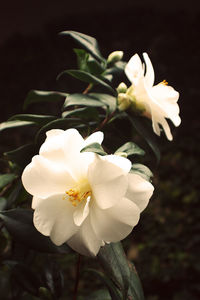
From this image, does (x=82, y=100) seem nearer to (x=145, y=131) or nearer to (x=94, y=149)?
(x=145, y=131)

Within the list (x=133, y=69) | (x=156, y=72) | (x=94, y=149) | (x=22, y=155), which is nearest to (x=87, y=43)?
(x=133, y=69)

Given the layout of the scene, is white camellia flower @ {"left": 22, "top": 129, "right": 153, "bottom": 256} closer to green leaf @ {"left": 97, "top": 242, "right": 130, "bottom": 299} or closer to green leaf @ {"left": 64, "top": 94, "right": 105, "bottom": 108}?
green leaf @ {"left": 97, "top": 242, "right": 130, "bottom": 299}

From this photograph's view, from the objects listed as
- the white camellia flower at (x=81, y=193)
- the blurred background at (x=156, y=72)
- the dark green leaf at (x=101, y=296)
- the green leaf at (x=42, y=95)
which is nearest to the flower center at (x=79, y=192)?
the white camellia flower at (x=81, y=193)

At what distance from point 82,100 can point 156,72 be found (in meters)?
1.46

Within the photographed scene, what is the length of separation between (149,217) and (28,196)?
1.20m

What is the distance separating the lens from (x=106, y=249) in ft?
1.93

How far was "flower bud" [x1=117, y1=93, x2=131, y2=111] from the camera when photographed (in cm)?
71

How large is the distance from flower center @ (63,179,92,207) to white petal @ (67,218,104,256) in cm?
3

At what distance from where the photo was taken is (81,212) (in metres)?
0.53

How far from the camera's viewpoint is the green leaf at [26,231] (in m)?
0.66

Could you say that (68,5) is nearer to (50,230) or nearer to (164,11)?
(164,11)

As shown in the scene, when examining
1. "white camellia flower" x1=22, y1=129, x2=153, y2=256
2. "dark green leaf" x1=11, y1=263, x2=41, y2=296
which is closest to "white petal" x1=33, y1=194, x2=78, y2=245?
"white camellia flower" x1=22, y1=129, x2=153, y2=256

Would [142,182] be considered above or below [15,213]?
above

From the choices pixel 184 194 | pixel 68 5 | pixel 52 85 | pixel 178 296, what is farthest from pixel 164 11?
pixel 178 296
